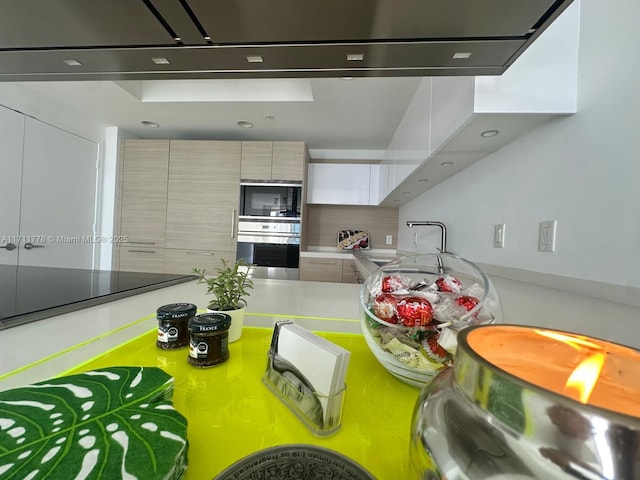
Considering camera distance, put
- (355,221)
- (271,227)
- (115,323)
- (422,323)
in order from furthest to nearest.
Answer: (355,221) < (271,227) < (115,323) < (422,323)

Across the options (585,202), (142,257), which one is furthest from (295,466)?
(142,257)

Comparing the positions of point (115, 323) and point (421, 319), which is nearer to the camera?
point (421, 319)

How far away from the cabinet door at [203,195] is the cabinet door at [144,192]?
98mm

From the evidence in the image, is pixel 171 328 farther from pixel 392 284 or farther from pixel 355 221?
pixel 355 221

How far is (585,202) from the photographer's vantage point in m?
0.82

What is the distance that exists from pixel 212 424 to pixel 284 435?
0.09m

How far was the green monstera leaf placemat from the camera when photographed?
207 mm

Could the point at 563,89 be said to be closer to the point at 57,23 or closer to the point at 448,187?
the point at 448,187

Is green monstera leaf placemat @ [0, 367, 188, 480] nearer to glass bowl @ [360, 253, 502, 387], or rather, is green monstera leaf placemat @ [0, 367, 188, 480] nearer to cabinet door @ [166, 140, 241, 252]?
glass bowl @ [360, 253, 502, 387]

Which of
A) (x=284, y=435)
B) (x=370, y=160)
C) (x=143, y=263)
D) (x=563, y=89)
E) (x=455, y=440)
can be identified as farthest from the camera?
(x=370, y=160)

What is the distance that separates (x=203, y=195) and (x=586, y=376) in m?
3.22

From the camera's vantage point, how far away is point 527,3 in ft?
1.72

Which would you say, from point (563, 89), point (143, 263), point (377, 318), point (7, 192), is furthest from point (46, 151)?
point (563, 89)

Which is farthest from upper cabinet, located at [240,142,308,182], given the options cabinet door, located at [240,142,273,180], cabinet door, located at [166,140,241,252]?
cabinet door, located at [166,140,241,252]
